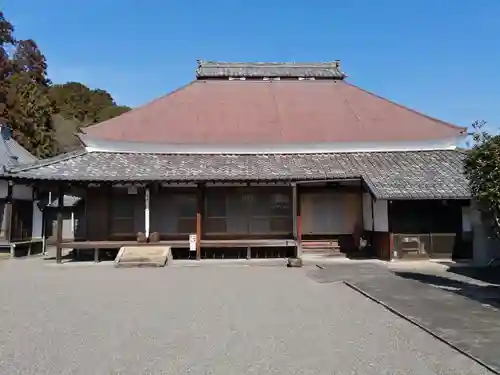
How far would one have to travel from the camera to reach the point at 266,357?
5121mm

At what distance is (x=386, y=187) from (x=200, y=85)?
35.8 ft

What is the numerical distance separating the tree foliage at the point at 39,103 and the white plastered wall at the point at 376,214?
16308 millimetres

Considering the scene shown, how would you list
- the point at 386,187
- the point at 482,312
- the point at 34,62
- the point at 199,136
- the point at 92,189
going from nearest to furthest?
the point at 482,312, the point at 386,187, the point at 92,189, the point at 199,136, the point at 34,62

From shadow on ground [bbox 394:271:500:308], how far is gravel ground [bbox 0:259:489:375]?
1.97 meters

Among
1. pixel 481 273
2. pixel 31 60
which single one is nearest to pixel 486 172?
pixel 481 273

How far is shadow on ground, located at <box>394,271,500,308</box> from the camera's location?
8.52 meters

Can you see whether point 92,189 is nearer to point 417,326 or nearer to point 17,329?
point 17,329

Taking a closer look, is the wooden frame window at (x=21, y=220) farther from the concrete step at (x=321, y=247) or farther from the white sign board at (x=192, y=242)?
the concrete step at (x=321, y=247)

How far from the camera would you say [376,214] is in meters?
15.9

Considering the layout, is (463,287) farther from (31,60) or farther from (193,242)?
(31,60)

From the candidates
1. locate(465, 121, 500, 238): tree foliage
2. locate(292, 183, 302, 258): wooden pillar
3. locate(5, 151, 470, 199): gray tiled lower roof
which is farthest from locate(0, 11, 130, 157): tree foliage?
locate(465, 121, 500, 238): tree foliage

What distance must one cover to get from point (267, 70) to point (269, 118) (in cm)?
446

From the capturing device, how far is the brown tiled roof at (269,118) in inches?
732

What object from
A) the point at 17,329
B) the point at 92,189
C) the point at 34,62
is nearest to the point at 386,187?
the point at 92,189
